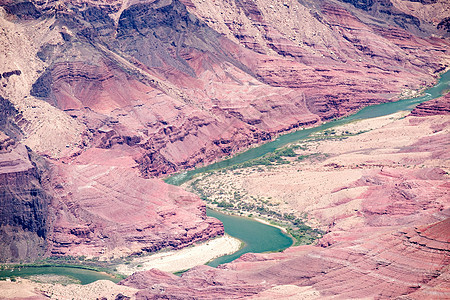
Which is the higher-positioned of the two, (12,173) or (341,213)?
(12,173)

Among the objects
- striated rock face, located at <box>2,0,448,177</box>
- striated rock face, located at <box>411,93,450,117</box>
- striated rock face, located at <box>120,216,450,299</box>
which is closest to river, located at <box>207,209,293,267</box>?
striated rock face, located at <box>120,216,450,299</box>

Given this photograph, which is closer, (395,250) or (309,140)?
(395,250)

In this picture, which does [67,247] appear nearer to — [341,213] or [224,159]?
[341,213]

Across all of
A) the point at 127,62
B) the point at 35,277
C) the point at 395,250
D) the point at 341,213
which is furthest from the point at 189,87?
the point at 395,250

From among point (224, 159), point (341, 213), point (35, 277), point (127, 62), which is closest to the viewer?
point (35, 277)

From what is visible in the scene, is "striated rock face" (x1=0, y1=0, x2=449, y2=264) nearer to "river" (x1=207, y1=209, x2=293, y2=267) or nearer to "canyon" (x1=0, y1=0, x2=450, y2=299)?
"canyon" (x1=0, y1=0, x2=450, y2=299)

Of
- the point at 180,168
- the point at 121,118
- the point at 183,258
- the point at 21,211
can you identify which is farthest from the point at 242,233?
the point at 121,118

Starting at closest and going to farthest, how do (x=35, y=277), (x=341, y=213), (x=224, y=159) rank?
(x=35, y=277) < (x=341, y=213) < (x=224, y=159)

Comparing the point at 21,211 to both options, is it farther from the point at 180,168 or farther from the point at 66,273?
the point at 180,168
